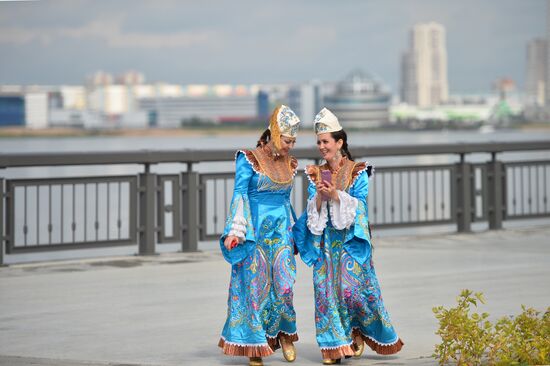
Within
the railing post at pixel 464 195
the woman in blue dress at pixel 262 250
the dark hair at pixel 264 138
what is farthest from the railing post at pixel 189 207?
the woman in blue dress at pixel 262 250

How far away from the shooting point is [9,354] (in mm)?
8320

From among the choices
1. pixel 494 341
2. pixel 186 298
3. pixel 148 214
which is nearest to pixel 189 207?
pixel 148 214

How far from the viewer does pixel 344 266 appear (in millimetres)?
7766

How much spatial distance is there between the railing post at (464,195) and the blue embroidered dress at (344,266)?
9714 millimetres

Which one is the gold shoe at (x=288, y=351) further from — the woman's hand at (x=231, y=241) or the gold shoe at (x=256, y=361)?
the woman's hand at (x=231, y=241)

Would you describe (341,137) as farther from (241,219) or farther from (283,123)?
(241,219)

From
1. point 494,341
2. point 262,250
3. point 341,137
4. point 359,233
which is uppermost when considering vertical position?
point 341,137

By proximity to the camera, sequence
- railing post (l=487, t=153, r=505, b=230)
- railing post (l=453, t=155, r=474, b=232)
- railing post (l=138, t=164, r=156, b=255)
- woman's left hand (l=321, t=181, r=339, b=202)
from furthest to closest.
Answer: railing post (l=487, t=153, r=505, b=230), railing post (l=453, t=155, r=474, b=232), railing post (l=138, t=164, r=156, b=255), woman's left hand (l=321, t=181, r=339, b=202)

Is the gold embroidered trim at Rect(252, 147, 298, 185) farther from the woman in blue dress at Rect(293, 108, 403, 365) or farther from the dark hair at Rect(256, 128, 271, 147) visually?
the woman in blue dress at Rect(293, 108, 403, 365)

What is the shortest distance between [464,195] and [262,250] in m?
9.92

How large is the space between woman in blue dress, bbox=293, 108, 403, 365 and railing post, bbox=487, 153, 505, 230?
33.2 feet

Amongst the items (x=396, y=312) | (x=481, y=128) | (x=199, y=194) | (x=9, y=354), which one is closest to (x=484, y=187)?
(x=199, y=194)

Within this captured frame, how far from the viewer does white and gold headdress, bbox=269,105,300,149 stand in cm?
778

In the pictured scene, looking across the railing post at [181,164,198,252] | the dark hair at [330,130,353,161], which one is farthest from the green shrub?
the railing post at [181,164,198,252]
